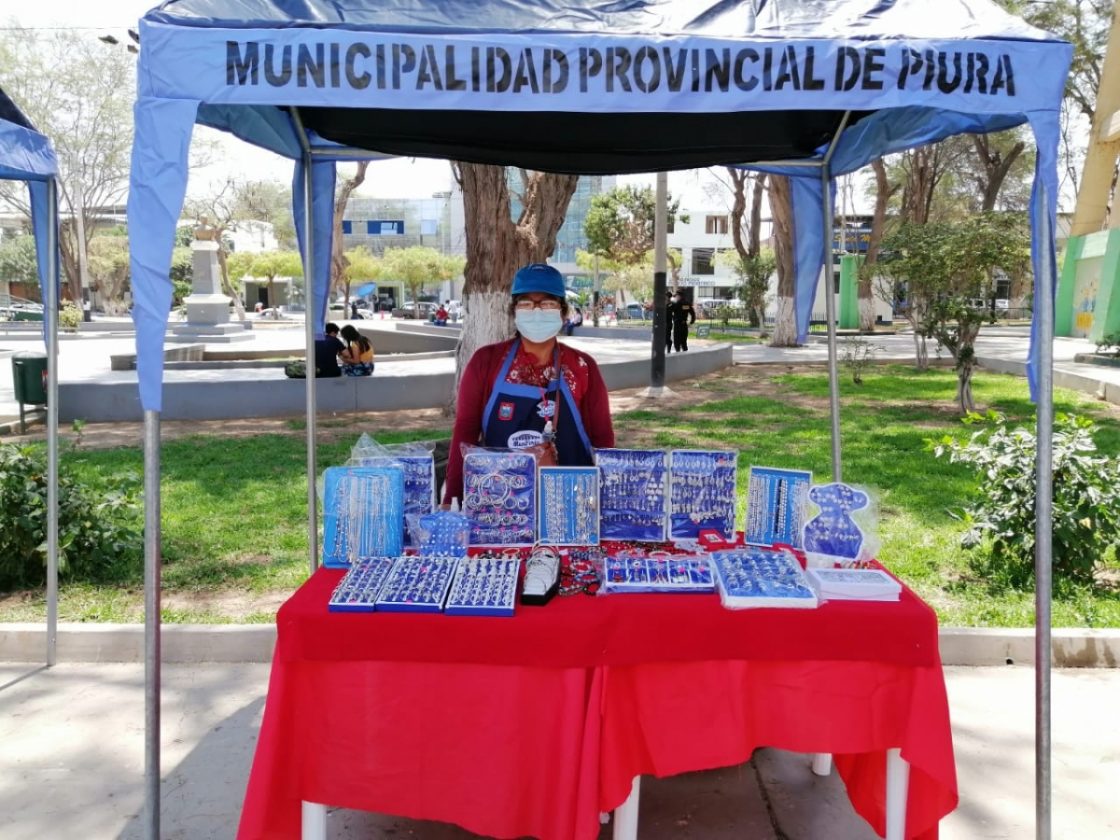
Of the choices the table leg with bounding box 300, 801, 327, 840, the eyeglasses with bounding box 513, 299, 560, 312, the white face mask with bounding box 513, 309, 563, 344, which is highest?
the eyeglasses with bounding box 513, 299, 560, 312

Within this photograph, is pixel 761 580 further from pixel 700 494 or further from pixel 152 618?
pixel 152 618

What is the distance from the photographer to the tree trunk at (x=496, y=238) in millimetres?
9766

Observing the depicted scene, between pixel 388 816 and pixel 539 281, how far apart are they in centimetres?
200

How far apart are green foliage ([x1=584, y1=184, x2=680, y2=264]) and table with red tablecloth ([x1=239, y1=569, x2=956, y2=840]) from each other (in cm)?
5092

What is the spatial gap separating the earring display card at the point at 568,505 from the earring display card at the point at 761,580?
0.44 metres

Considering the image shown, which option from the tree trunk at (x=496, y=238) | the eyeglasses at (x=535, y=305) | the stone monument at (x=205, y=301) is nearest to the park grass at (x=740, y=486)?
Answer: the tree trunk at (x=496, y=238)

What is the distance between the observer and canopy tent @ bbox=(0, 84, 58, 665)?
4066mm

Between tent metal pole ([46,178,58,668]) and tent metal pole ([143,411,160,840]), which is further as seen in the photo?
tent metal pole ([46,178,58,668])

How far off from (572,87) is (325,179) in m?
2.10

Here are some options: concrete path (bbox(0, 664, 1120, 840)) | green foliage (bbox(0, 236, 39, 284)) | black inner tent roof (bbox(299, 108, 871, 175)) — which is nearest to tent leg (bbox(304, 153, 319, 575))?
black inner tent roof (bbox(299, 108, 871, 175))

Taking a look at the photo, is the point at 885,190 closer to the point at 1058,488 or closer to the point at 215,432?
the point at 215,432

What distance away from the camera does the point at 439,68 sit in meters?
2.54

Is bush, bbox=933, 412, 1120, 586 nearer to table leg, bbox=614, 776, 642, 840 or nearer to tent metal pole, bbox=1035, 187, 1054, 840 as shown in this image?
tent metal pole, bbox=1035, 187, 1054, 840

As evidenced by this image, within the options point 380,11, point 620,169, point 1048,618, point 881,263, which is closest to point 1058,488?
point 1048,618
